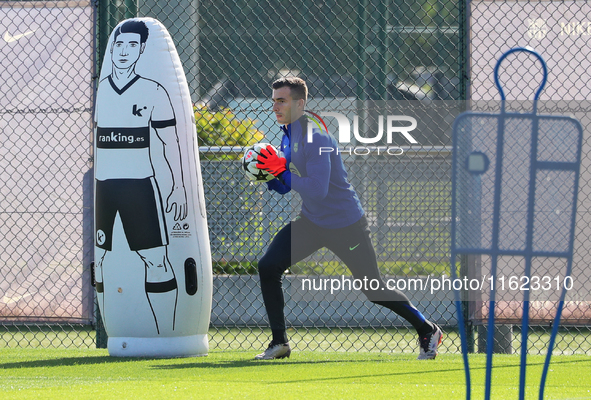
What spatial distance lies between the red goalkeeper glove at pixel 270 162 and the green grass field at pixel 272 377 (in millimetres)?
1098

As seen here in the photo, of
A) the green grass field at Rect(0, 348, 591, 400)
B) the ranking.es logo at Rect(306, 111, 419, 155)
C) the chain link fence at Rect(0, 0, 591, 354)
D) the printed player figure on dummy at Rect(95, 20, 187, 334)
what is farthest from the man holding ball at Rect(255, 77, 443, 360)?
the ranking.es logo at Rect(306, 111, 419, 155)

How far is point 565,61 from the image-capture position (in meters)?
5.20

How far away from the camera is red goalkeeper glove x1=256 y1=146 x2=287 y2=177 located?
4215 mm

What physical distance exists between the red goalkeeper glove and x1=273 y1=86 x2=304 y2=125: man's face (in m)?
0.34

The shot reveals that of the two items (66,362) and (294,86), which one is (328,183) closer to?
(294,86)

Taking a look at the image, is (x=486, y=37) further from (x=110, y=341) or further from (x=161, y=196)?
(x=110, y=341)

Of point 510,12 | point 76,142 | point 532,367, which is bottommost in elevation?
point 532,367

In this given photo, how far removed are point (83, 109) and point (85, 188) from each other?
1.84ft

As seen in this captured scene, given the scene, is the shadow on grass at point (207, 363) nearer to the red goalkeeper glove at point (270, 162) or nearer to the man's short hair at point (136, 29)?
the red goalkeeper glove at point (270, 162)

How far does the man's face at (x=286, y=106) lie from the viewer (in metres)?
4.49

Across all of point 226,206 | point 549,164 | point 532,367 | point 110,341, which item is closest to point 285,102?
point 226,206

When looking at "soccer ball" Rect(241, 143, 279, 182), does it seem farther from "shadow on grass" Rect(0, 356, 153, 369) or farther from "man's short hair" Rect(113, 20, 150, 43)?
"shadow on grass" Rect(0, 356, 153, 369)

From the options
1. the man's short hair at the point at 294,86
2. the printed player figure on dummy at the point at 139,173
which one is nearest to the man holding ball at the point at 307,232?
the man's short hair at the point at 294,86

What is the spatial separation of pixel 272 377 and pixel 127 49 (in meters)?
2.10
